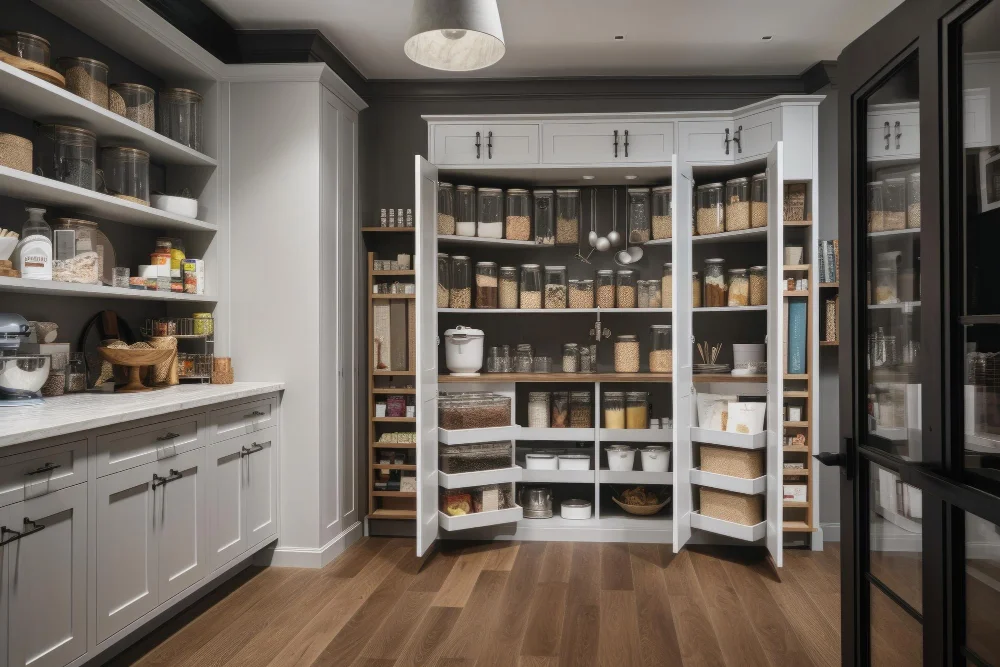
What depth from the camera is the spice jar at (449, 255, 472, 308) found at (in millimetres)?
4438

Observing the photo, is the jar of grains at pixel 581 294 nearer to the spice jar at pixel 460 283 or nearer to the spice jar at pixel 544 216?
the spice jar at pixel 544 216

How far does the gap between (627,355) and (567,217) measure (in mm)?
917

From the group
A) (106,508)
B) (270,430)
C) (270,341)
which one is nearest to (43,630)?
(106,508)

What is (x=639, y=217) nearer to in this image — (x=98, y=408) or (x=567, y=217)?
(x=567, y=217)

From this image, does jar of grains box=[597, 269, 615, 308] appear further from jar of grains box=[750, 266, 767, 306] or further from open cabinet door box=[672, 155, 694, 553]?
jar of grains box=[750, 266, 767, 306]

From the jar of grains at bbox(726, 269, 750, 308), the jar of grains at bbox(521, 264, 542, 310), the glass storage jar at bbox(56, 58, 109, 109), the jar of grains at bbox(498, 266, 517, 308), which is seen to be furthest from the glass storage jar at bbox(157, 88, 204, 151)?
the jar of grains at bbox(726, 269, 750, 308)

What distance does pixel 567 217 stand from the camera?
4570mm

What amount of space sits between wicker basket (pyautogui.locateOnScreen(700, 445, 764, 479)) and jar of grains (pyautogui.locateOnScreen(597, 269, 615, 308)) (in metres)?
1.04

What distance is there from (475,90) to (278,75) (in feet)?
4.24

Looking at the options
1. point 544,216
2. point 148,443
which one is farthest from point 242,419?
point 544,216

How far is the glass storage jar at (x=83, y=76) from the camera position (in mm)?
2953

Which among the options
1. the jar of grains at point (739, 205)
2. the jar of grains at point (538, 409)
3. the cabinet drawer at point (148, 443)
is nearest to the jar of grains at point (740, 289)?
the jar of grains at point (739, 205)

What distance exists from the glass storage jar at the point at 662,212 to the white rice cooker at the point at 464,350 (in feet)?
4.02

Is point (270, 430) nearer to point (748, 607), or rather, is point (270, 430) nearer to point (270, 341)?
point (270, 341)
